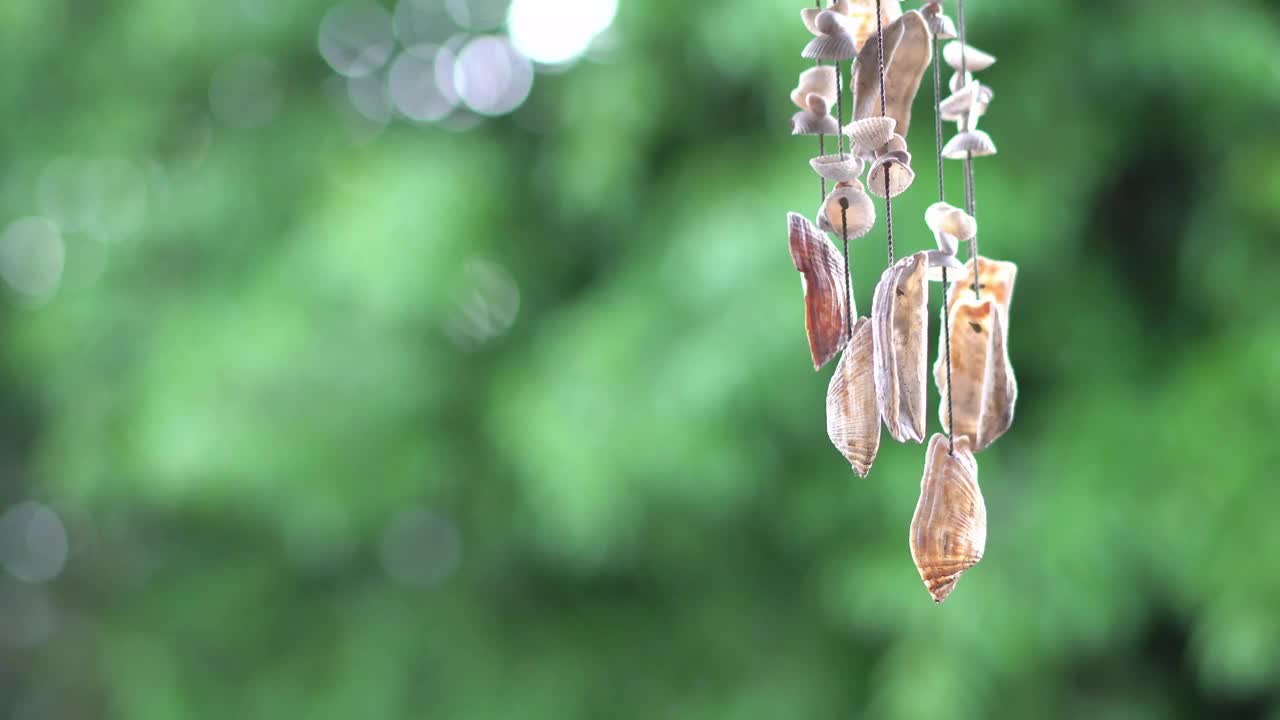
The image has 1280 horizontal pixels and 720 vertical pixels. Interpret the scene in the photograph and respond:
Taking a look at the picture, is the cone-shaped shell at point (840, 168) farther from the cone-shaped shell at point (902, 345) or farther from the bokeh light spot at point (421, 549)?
the bokeh light spot at point (421, 549)

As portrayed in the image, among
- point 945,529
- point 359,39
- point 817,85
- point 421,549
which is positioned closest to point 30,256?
point 359,39

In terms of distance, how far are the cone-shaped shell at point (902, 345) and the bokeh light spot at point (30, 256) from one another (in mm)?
3474

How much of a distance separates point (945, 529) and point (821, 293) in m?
0.11

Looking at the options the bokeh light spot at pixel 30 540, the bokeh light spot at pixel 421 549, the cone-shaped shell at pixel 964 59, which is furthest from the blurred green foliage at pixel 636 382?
the cone-shaped shell at pixel 964 59

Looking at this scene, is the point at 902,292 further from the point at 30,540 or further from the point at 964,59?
the point at 30,540

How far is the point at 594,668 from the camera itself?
3244 mm

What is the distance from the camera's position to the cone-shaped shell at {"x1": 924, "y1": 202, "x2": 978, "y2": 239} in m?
0.53

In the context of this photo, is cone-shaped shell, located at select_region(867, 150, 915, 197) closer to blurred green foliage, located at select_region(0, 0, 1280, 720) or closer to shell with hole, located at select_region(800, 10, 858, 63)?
shell with hole, located at select_region(800, 10, 858, 63)

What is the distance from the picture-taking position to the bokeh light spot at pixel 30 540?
482 centimetres

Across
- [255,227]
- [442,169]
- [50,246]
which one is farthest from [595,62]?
[50,246]

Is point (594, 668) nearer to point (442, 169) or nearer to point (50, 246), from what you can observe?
point (442, 169)

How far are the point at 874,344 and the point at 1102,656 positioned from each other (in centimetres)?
249

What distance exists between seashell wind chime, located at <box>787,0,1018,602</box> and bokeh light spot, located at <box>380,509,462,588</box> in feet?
9.76

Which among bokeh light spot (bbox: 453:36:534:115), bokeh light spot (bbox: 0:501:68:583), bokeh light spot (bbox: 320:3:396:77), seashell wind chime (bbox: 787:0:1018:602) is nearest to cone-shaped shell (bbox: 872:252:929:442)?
seashell wind chime (bbox: 787:0:1018:602)
